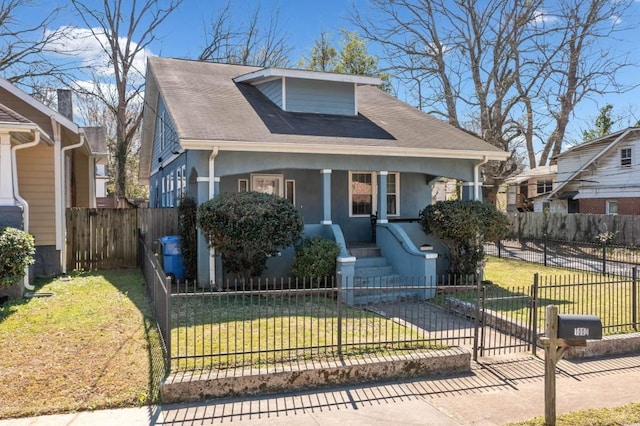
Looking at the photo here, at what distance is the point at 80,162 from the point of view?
19.2 metres

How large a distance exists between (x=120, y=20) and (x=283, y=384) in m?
27.2

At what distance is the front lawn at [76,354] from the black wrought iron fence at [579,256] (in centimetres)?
1184

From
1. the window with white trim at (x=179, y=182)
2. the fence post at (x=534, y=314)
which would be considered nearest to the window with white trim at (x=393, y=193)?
the window with white trim at (x=179, y=182)

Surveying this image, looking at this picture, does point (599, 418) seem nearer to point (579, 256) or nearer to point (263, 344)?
point (263, 344)

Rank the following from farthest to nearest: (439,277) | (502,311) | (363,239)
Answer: (363,239)
(439,277)
(502,311)

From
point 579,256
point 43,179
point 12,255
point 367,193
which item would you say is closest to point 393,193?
point 367,193

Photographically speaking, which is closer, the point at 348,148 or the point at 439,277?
the point at 348,148

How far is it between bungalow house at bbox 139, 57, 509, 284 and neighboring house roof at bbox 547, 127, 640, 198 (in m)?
15.7

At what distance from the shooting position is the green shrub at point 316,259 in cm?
1106

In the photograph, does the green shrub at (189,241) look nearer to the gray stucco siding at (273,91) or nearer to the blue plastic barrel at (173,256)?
the blue plastic barrel at (173,256)

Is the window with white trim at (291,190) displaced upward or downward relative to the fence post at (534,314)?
upward

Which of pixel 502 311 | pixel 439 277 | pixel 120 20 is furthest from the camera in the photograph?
pixel 120 20

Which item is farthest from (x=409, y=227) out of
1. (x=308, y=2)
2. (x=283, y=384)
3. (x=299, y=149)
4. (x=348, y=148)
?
(x=308, y=2)

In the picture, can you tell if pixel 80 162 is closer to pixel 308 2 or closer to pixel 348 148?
pixel 348 148
